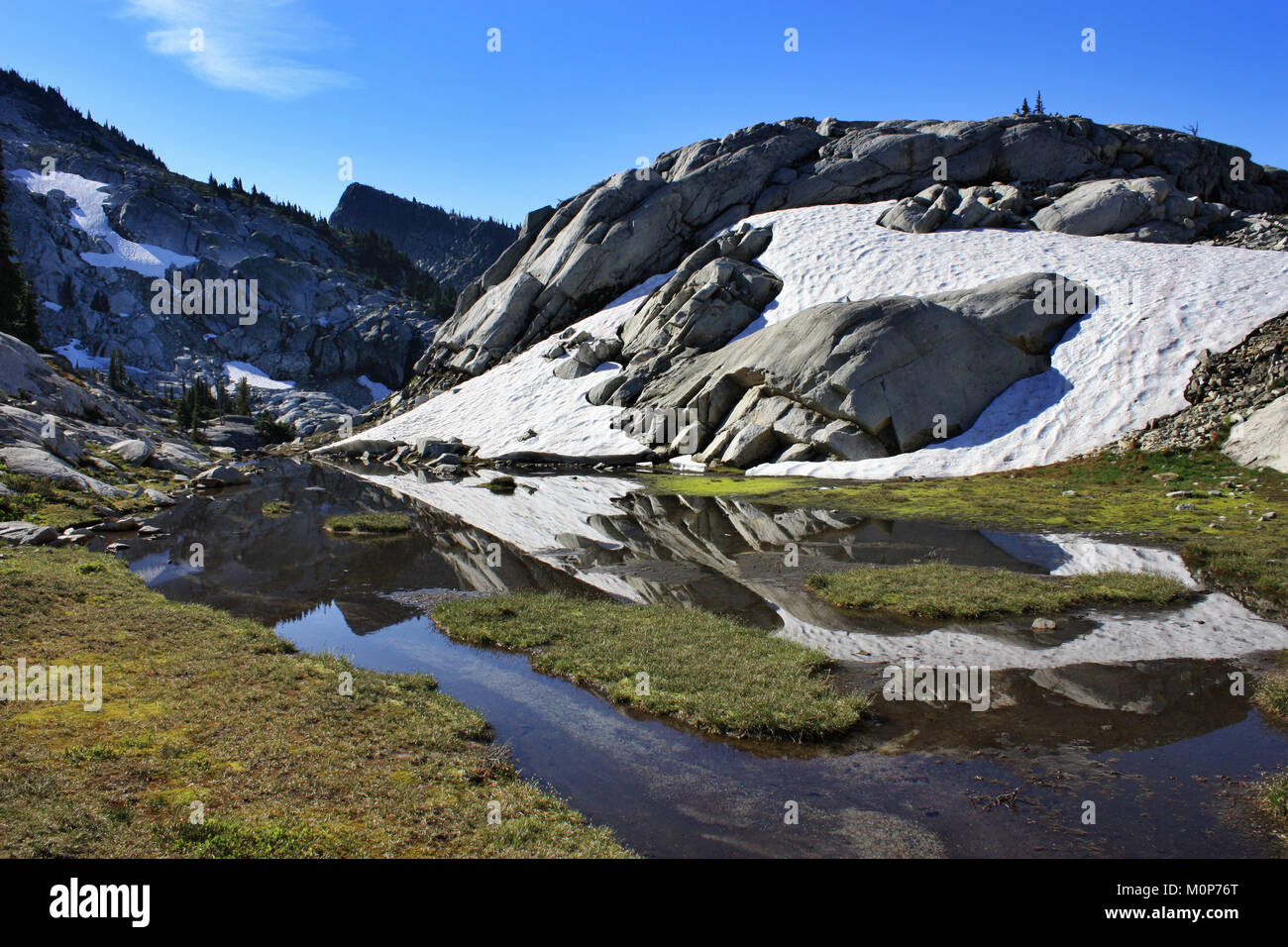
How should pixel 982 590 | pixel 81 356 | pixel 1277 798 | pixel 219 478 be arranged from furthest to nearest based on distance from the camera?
pixel 81 356 → pixel 219 478 → pixel 982 590 → pixel 1277 798

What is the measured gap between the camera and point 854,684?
13.3m

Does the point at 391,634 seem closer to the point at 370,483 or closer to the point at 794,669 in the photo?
the point at 794,669

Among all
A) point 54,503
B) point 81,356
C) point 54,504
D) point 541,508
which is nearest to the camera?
point 54,504

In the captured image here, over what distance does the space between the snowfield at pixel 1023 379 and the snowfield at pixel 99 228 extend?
125180 mm

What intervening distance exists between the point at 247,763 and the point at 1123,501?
3383 centimetres

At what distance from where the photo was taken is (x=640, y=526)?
31297 millimetres

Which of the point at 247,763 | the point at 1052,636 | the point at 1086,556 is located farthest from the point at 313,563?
the point at 1086,556

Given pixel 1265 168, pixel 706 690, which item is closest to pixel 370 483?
pixel 706 690

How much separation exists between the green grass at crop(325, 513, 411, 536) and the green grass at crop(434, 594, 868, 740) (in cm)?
1435

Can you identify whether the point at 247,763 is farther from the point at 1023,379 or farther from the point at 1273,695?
the point at 1023,379

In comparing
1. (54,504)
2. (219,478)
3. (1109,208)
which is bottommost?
(54,504)

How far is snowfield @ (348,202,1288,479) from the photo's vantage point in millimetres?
40906

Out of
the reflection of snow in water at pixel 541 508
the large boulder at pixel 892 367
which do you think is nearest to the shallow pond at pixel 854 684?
the reflection of snow in water at pixel 541 508

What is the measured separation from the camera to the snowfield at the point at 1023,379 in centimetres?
4091
